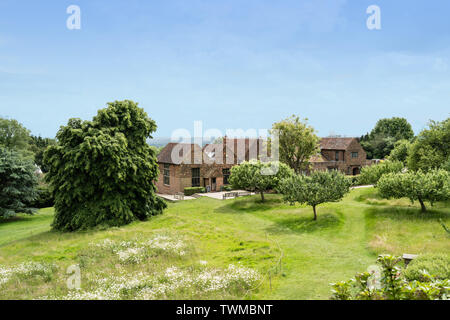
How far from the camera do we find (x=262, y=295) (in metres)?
12.5

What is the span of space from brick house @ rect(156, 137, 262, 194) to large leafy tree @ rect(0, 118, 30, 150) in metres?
35.2

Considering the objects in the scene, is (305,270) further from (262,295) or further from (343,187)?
(343,187)

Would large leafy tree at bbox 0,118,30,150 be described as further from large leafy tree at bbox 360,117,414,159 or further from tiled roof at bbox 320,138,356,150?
large leafy tree at bbox 360,117,414,159

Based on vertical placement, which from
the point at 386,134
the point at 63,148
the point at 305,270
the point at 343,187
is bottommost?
the point at 305,270

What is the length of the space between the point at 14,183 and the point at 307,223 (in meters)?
36.4

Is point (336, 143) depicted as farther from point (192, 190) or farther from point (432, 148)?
point (192, 190)

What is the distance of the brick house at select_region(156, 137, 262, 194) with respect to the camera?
47250mm

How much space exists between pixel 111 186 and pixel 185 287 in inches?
771

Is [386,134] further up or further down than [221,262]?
further up

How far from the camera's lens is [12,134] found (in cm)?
6556

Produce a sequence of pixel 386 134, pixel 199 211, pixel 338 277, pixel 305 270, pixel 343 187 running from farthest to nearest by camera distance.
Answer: pixel 386 134 → pixel 199 211 → pixel 343 187 → pixel 305 270 → pixel 338 277

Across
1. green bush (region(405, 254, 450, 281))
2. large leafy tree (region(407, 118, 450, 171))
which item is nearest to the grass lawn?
green bush (region(405, 254, 450, 281))
